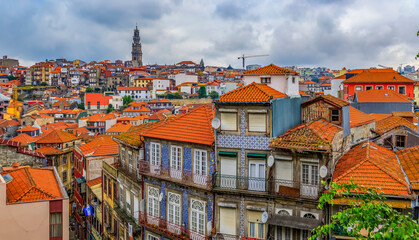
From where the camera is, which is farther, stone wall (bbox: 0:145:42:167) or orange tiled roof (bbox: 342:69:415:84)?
orange tiled roof (bbox: 342:69:415:84)

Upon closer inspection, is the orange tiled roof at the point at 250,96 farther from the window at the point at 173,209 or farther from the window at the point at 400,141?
the window at the point at 400,141

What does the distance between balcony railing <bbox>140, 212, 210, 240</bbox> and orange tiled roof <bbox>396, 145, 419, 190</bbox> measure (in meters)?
9.20

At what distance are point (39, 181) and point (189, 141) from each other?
9603mm

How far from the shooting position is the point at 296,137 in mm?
15969

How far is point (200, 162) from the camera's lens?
17.6 m

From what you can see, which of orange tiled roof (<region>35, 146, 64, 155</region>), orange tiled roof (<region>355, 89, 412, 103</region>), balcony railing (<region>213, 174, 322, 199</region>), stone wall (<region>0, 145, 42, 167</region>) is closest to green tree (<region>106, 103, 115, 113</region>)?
orange tiled roof (<region>35, 146, 64, 155</region>)

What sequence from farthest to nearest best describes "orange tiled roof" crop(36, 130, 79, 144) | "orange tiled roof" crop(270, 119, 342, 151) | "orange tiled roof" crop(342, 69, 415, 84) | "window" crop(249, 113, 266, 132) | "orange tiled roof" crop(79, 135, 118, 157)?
"orange tiled roof" crop(342, 69, 415, 84)
"orange tiled roof" crop(36, 130, 79, 144)
"orange tiled roof" crop(79, 135, 118, 157)
"window" crop(249, 113, 266, 132)
"orange tiled roof" crop(270, 119, 342, 151)

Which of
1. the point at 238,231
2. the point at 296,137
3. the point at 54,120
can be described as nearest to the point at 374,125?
the point at 296,137

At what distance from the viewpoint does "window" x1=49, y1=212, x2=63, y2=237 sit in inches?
720

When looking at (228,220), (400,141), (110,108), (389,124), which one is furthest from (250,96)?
(110,108)

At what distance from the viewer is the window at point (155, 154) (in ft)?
63.6

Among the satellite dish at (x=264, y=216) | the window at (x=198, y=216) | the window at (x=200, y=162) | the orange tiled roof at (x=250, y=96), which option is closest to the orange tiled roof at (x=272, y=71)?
the orange tiled roof at (x=250, y=96)

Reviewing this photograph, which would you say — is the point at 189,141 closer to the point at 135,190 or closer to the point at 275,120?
the point at 275,120

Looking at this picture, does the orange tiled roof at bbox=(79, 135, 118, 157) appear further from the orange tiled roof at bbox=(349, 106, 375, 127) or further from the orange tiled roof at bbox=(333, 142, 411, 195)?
the orange tiled roof at bbox=(333, 142, 411, 195)
